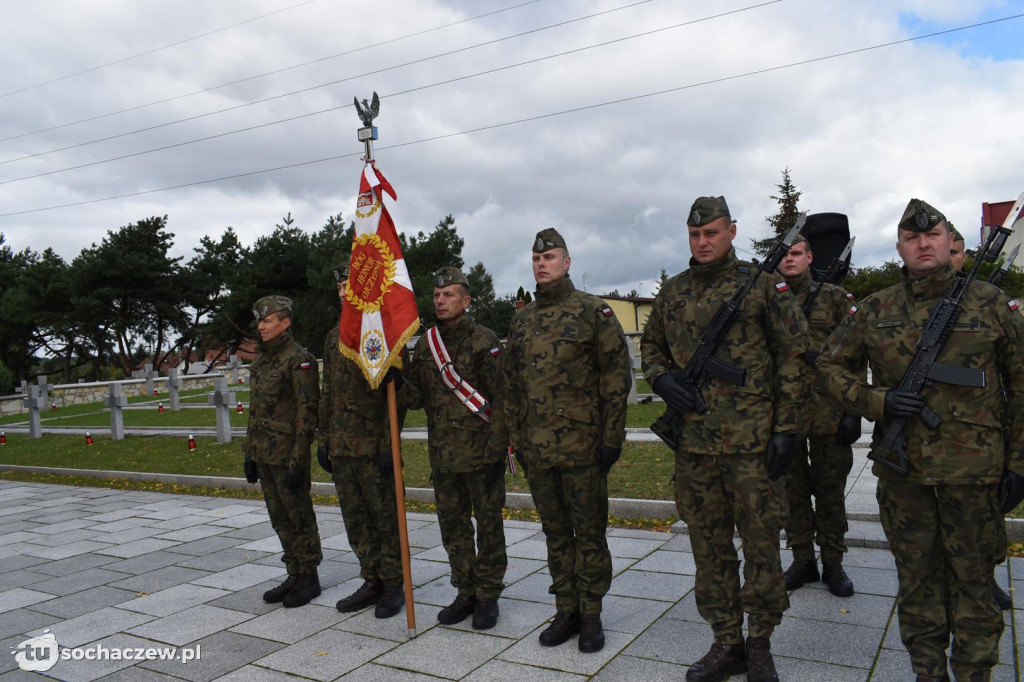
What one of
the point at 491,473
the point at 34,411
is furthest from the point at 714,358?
the point at 34,411

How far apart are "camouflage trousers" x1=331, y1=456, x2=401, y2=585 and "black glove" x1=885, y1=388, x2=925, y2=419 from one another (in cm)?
331

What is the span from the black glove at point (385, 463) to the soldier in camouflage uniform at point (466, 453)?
35cm

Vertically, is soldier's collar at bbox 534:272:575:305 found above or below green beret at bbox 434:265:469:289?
below

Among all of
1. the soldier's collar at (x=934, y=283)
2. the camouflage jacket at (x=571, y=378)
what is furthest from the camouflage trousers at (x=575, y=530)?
the soldier's collar at (x=934, y=283)

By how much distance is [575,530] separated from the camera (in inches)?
174

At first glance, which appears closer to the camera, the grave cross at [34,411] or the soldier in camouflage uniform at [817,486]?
the soldier in camouflage uniform at [817,486]

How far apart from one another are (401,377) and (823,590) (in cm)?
326

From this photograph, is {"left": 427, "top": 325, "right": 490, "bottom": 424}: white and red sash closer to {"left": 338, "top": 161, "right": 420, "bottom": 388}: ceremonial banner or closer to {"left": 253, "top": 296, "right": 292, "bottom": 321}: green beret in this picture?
{"left": 338, "top": 161, "right": 420, "bottom": 388}: ceremonial banner

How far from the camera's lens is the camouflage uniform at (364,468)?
518cm

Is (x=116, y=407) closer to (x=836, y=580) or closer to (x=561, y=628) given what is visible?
(x=561, y=628)

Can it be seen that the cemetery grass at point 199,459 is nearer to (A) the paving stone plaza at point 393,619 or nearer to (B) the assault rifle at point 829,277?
(A) the paving stone plaza at point 393,619

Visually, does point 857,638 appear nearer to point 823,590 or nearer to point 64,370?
point 823,590

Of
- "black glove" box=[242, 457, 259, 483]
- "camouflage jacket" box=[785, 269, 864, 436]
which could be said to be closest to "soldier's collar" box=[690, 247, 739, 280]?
"camouflage jacket" box=[785, 269, 864, 436]

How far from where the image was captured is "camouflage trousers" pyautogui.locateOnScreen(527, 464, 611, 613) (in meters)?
4.31
